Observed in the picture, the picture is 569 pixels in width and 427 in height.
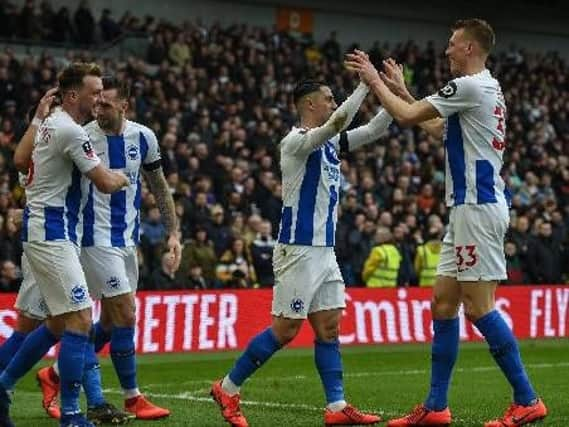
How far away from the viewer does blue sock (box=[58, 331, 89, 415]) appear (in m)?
8.25

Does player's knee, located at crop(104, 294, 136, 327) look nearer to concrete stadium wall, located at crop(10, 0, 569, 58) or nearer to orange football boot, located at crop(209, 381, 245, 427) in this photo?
orange football boot, located at crop(209, 381, 245, 427)

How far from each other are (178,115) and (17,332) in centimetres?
1431

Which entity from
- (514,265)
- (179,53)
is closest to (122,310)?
(514,265)

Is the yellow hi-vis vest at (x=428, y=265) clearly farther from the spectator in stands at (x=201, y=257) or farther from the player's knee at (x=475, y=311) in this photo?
the player's knee at (x=475, y=311)

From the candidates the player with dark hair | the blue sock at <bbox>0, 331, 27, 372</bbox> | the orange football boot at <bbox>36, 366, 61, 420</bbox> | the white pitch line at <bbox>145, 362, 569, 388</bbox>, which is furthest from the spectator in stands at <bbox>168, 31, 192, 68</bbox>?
the player with dark hair

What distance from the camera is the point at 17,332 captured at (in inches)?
390

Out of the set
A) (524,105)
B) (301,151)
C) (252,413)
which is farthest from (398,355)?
(524,105)

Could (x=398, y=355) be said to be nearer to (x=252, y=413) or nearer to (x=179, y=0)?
(x=252, y=413)

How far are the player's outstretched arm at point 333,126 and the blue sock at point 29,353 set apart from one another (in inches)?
84.9

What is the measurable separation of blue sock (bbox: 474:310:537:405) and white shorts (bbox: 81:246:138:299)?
2701mm

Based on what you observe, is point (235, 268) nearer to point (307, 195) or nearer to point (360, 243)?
point (360, 243)

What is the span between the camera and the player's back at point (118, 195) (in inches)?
379

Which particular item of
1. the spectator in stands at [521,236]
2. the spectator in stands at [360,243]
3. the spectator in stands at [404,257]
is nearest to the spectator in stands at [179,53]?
Answer: the spectator in stands at [360,243]

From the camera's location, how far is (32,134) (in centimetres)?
875
